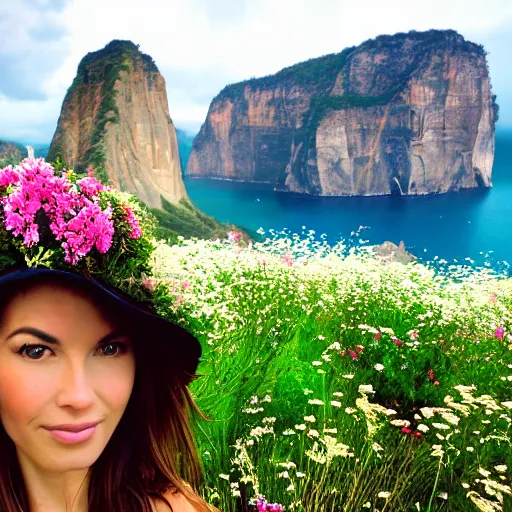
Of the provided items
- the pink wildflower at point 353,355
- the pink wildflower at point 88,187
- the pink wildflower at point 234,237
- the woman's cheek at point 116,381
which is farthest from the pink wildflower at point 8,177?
the pink wildflower at point 234,237

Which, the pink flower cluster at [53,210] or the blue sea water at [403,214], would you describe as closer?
the pink flower cluster at [53,210]

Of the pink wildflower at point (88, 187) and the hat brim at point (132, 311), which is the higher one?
the pink wildflower at point (88, 187)

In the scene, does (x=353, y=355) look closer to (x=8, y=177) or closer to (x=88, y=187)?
(x=88, y=187)

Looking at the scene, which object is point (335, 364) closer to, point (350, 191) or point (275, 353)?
point (275, 353)

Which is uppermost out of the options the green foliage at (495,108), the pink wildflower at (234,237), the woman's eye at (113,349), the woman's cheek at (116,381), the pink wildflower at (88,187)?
the green foliage at (495,108)

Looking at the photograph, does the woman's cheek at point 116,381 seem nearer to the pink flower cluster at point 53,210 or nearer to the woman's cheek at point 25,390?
the woman's cheek at point 25,390

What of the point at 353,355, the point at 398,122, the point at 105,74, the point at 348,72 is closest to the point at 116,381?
the point at 353,355

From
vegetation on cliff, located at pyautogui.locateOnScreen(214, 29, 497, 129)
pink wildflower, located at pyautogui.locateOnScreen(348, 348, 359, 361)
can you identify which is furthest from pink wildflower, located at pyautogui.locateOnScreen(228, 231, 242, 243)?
vegetation on cliff, located at pyautogui.locateOnScreen(214, 29, 497, 129)
